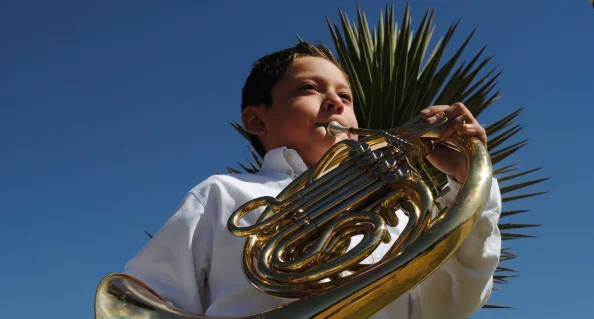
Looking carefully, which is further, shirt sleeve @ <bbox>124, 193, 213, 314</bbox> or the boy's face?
→ the boy's face

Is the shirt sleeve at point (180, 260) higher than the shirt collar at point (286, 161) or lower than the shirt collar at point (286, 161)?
lower

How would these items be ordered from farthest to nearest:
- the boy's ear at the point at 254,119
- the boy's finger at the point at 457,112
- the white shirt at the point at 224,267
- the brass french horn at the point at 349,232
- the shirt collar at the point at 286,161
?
the boy's ear at the point at 254,119
the shirt collar at the point at 286,161
the boy's finger at the point at 457,112
the white shirt at the point at 224,267
the brass french horn at the point at 349,232

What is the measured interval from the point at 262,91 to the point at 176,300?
0.86 m

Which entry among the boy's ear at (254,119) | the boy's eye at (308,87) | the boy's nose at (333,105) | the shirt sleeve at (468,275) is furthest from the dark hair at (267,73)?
the shirt sleeve at (468,275)

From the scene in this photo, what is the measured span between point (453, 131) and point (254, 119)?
739 millimetres

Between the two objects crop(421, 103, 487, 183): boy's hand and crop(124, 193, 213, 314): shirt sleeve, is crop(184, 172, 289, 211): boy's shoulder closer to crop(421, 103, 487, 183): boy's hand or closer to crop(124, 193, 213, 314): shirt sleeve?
crop(124, 193, 213, 314): shirt sleeve

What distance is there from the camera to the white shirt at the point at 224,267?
1.46 meters

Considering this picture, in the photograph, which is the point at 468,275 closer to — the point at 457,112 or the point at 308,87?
the point at 457,112

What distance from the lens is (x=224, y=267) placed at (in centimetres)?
151

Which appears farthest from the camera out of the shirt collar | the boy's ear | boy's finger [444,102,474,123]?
the boy's ear

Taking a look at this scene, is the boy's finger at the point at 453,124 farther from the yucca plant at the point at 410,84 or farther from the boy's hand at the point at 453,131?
the yucca plant at the point at 410,84

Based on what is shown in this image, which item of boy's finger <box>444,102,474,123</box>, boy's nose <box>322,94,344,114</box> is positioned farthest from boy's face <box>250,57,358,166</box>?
boy's finger <box>444,102,474,123</box>

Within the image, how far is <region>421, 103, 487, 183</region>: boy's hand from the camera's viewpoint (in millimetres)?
1545

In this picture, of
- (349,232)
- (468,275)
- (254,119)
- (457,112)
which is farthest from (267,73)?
(468,275)
